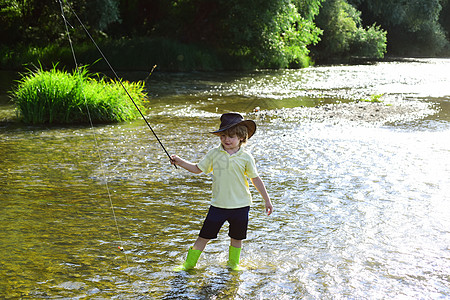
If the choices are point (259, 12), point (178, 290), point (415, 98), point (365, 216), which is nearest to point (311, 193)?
point (365, 216)

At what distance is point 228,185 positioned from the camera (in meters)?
4.18

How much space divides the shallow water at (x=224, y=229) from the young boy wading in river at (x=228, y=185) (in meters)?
0.32

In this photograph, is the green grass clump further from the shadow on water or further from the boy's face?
the shadow on water

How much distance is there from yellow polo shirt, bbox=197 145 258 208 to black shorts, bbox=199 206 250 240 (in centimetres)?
5

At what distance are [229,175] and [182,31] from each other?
25365mm

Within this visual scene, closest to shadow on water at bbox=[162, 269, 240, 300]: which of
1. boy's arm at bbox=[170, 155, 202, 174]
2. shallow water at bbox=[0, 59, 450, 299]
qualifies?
shallow water at bbox=[0, 59, 450, 299]

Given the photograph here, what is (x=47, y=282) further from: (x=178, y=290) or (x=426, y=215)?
(x=426, y=215)

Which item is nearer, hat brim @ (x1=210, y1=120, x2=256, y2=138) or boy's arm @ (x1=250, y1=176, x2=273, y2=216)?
hat brim @ (x1=210, y1=120, x2=256, y2=138)

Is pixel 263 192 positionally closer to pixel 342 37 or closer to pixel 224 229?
pixel 224 229

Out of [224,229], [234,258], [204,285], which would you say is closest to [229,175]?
[234,258]

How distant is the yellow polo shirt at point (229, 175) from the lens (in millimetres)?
4176

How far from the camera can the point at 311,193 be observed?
6.46 metres

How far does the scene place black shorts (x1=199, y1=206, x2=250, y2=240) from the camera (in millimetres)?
4168

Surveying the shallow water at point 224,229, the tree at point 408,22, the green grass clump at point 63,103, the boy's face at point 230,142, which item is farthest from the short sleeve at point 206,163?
the tree at point 408,22
